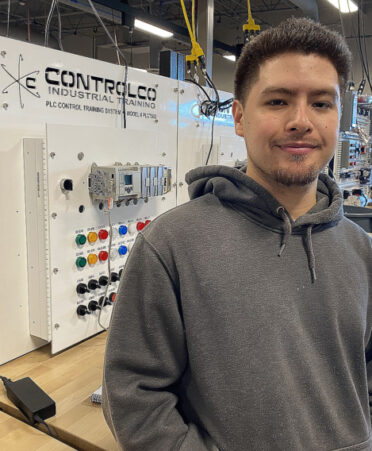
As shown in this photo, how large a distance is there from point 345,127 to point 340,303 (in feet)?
7.06

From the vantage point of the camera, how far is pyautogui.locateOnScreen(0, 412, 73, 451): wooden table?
998 mm

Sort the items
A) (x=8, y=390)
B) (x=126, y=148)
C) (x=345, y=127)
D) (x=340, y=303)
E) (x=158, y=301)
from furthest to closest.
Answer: (x=345, y=127)
(x=126, y=148)
(x=8, y=390)
(x=340, y=303)
(x=158, y=301)

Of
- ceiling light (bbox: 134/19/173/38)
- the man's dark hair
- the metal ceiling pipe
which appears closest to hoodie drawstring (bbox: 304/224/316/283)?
the man's dark hair

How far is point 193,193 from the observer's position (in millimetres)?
928

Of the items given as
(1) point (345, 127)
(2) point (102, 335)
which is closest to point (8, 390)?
(2) point (102, 335)

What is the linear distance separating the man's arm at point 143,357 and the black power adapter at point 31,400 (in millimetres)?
403

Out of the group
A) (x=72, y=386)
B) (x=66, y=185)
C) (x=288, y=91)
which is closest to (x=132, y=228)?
(x=66, y=185)

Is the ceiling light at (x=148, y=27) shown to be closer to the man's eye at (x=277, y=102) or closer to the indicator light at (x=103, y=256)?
the indicator light at (x=103, y=256)

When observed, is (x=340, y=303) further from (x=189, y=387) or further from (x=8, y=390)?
(x=8, y=390)

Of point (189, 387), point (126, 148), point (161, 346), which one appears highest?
point (126, 148)

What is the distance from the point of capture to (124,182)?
4.79ft

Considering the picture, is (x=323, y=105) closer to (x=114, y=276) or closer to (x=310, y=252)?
(x=310, y=252)

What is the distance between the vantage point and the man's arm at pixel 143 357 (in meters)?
0.76

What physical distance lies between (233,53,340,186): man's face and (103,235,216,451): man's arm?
0.31m
